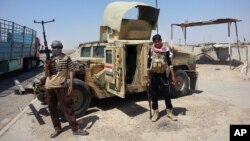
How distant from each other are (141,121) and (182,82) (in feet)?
9.83

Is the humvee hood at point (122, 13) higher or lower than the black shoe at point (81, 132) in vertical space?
higher

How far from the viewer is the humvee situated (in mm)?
6699

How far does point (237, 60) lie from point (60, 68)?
632 inches

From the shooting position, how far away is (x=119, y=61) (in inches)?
255

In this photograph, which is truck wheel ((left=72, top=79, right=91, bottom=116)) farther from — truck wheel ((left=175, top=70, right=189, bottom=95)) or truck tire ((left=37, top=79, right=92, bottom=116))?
truck wheel ((left=175, top=70, right=189, bottom=95))

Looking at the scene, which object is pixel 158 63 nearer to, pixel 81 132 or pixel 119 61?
pixel 119 61

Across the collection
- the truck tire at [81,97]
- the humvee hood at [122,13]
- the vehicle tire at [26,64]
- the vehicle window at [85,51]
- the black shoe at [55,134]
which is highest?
the humvee hood at [122,13]

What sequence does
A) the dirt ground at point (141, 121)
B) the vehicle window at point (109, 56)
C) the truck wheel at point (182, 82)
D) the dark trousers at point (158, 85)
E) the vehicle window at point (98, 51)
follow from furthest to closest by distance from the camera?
the truck wheel at point (182, 82)
the vehicle window at point (98, 51)
the vehicle window at point (109, 56)
the dark trousers at point (158, 85)
the dirt ground at point (141, 121)

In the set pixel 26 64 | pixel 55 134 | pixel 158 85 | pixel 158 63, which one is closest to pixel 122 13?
pixel 158 63

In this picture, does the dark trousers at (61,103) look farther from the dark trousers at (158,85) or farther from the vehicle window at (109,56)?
the dark trousers at (158,85)

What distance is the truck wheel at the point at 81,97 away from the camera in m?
6.77

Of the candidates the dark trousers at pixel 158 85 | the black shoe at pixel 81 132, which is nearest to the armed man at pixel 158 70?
the dark trousers at pixel 158 85

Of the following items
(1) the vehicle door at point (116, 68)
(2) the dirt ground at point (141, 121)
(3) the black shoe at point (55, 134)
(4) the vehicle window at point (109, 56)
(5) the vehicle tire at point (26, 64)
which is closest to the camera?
(2) the dirt ground at point (141, 121)

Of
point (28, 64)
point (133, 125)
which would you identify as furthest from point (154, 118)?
point (28, 64)
